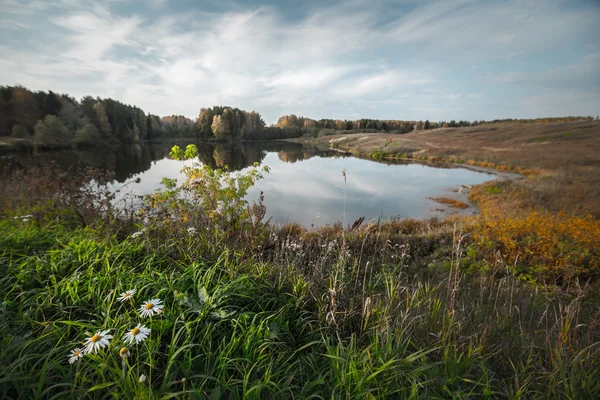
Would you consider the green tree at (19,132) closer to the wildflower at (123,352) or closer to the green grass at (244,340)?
the green grass at (244,340)

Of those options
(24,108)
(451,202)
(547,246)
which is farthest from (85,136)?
(547,246)

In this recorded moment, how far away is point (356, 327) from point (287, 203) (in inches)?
445

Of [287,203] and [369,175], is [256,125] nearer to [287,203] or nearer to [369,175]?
[369,175]

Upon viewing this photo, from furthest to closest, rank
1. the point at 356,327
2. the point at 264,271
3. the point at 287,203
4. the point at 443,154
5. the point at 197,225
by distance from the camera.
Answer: the point at 443,154, the point at 287,203, the point at 197,225, the point at 264,271, the point at 356,327

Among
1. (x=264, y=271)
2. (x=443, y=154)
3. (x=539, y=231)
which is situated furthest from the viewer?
(x=443, y=154)

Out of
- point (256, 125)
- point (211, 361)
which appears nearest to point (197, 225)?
point (211, 361)

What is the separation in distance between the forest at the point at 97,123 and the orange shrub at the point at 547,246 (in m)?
21.8

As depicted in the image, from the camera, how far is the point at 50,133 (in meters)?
36.0

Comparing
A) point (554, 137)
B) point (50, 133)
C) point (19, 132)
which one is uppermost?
point (19, 132)

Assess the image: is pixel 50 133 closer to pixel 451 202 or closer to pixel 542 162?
pixel 451 202

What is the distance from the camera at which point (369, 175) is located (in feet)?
80.3

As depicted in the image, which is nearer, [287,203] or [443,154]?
[287,203]

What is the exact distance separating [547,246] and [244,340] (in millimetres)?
7362

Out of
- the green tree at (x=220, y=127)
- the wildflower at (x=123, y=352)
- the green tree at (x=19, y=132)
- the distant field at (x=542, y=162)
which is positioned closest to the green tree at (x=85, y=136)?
the green tree at (x=19, y=132)
